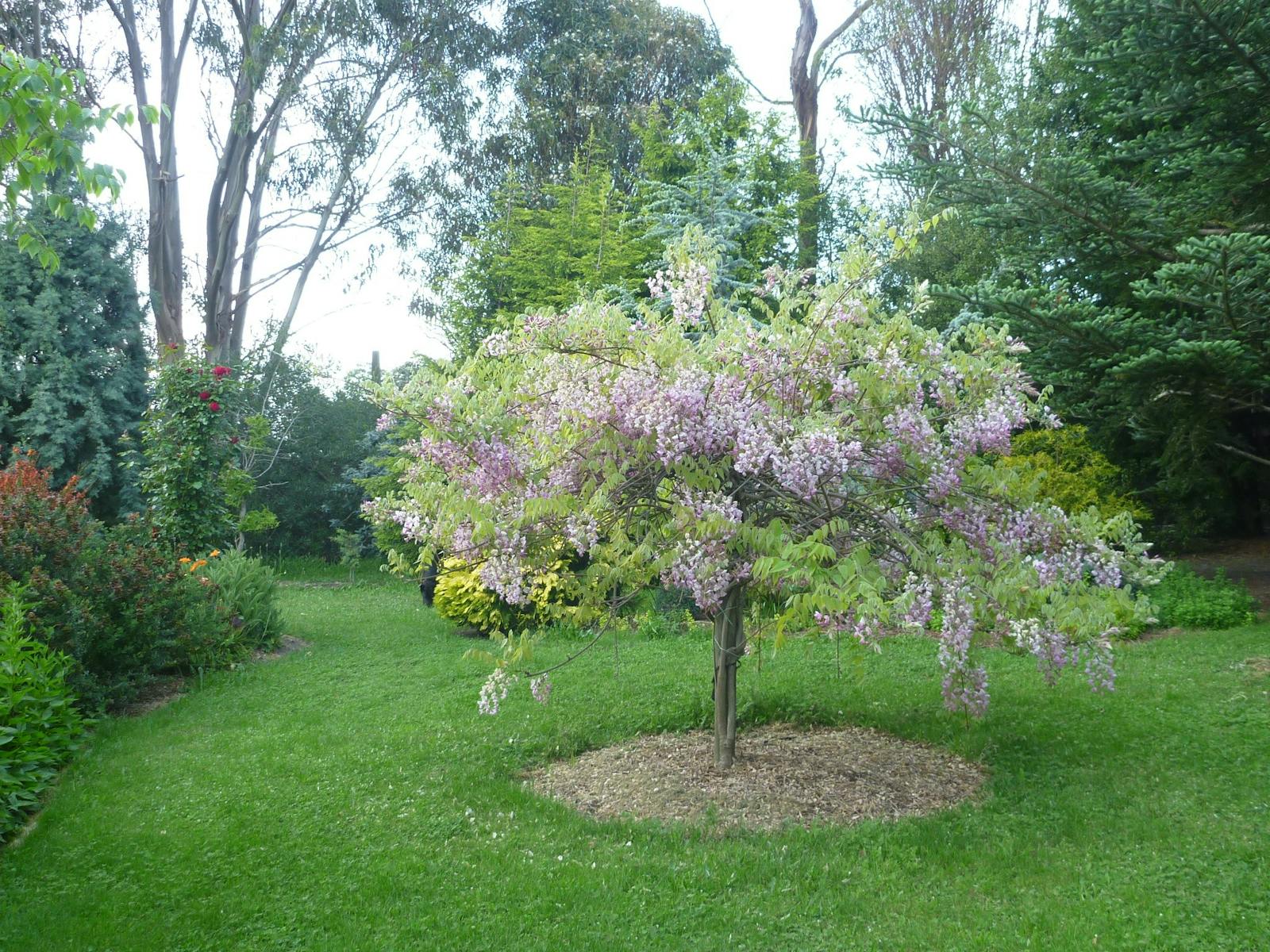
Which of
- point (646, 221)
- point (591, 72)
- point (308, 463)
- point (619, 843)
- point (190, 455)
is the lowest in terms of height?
point (619, 843)

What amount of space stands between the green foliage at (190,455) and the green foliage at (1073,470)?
8149 millimetres

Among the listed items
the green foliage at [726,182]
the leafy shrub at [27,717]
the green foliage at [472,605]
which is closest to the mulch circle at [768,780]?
the leafy shrub at [27,717]

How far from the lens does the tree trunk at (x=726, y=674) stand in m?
5.04

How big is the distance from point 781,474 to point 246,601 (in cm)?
677

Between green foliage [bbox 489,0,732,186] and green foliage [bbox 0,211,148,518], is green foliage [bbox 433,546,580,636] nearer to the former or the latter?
green foliage [bbox 0,211,148,518]

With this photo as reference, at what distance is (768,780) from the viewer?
16.7ft

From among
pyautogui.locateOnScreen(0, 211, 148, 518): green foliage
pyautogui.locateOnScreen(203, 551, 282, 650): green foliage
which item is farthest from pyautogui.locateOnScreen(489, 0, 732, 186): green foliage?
pyautogui.locateOnScreen(203, 551, 282, 650): green foliage

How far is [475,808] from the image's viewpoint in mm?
4824

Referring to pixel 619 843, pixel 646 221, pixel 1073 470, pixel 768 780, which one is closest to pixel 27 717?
pixel 619 843

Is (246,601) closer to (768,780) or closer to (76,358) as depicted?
(768,780)

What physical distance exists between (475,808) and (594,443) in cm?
193

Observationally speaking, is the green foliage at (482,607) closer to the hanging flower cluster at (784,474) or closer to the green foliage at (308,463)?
the hanging flower cluster at (784,474)

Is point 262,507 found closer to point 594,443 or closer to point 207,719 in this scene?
point 207,719

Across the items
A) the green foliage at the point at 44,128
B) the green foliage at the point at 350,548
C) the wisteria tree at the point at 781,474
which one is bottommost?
the green foliage at the point at 350,548
